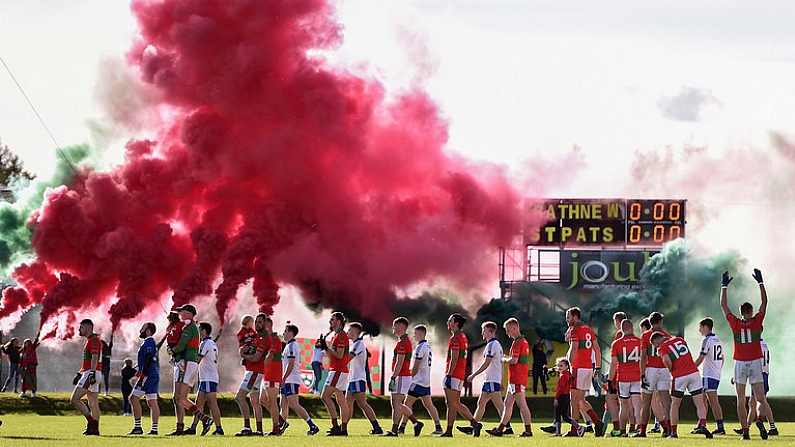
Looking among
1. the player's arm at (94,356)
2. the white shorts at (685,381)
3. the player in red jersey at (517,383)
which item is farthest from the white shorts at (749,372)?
the player's arm at (94,356)

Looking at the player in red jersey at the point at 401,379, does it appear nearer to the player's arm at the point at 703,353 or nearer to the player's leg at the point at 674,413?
the player's leg at the point at 674,413

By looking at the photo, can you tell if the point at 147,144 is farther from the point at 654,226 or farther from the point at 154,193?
the point at 654,226

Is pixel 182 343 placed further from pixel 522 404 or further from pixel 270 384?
pixel 522 404

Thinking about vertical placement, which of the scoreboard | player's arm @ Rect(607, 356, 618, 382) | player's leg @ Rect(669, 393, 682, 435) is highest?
the scoreboard

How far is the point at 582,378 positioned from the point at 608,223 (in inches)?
1694

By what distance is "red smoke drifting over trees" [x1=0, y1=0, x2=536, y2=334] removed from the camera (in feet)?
192

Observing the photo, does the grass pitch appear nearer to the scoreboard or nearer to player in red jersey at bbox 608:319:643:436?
player in red jersey at bbox 608:319:643:436

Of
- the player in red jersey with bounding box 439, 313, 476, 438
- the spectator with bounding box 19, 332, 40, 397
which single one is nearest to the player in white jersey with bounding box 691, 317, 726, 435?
the player in red jersey with bounding box 439, 313, 476, 438

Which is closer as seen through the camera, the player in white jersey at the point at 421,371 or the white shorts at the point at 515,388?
the white shorts at the point at 515,388

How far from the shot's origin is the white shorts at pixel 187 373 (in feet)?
93.5

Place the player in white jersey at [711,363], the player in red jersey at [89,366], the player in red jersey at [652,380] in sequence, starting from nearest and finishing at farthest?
the player in red jersey at [89,366] → the player in red jersey at [652,380] → the player in white jersey at [711,363]

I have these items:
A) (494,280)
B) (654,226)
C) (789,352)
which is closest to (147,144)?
(494,280)

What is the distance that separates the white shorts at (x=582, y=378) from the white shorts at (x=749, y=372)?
3.38 meters

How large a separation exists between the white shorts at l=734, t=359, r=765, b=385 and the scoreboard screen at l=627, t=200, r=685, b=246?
44478 mm
